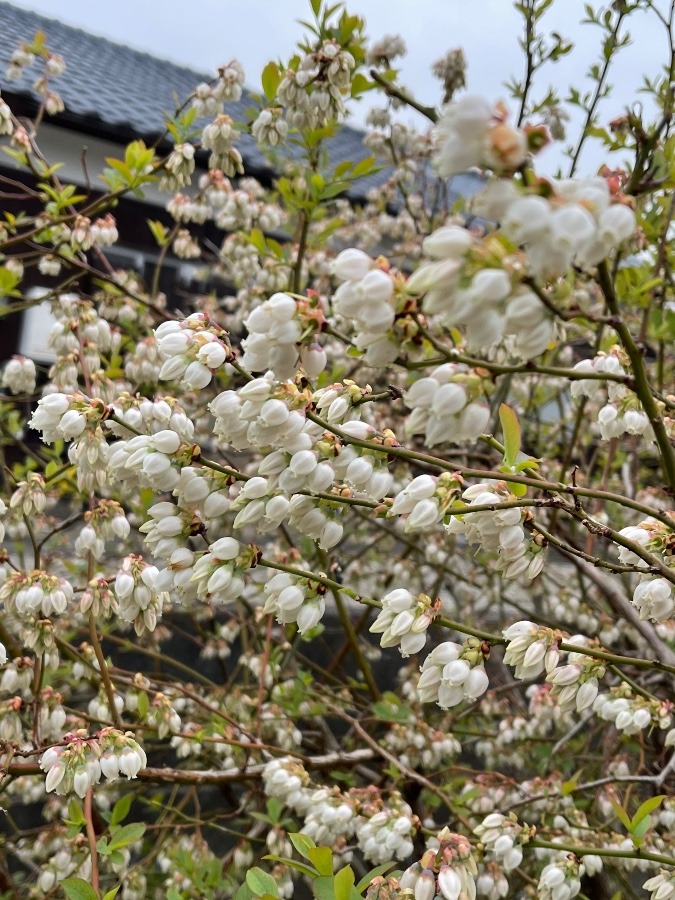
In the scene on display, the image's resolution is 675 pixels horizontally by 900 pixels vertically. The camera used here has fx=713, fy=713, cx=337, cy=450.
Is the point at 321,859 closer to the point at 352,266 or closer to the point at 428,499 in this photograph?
the point at 428,499

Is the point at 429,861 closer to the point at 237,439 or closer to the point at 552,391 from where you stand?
the point at 237,439

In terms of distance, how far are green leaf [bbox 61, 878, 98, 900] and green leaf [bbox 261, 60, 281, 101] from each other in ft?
6.94

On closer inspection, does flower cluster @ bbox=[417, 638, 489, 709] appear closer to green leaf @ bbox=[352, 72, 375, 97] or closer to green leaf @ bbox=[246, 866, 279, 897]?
green leaf @ bbox=[246, 866, 279, 897]

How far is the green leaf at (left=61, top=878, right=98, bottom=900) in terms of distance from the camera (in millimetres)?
1286

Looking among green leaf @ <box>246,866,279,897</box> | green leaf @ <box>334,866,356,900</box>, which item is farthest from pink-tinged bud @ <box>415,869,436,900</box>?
green leaf @ <box>246,866,279,897</box>

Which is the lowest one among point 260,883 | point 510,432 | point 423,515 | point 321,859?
point 260,883

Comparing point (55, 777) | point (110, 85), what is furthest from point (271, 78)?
point (110, 85)

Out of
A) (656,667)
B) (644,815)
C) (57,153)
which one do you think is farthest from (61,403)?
(57,153)

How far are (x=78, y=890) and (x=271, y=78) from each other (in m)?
2.13

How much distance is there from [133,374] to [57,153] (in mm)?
2717

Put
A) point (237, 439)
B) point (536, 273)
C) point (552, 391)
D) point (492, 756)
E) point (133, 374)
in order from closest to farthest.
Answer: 1. point (536, 273)
2. point (237, 439)
3. point (133, 374)
4. point (492, 756)
5. point (552, 391)

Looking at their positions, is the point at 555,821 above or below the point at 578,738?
above

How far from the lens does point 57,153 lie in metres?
4.71

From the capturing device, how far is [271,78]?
85.1 inches
